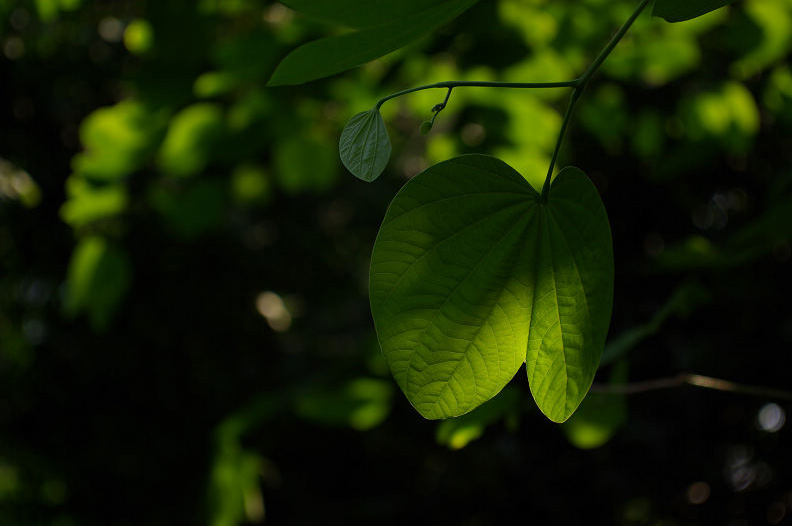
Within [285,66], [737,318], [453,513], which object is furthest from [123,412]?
[285,66]

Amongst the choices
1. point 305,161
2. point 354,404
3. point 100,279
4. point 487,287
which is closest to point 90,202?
point 100,279

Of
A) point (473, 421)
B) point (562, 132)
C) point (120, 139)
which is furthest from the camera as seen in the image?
point (120, 139)

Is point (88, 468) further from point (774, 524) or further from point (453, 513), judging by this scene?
point (774, 524)

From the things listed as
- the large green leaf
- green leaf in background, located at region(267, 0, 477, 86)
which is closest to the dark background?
the large green leaf

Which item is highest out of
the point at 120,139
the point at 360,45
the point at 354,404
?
the point at 360,45

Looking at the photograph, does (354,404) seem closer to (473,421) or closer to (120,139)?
(473,421)

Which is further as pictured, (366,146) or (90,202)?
(90,202)

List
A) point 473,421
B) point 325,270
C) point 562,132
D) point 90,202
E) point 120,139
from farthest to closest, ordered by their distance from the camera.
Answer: point 325,270 → point 90,202 → point 120,139 → point 473,421 → point 562,132

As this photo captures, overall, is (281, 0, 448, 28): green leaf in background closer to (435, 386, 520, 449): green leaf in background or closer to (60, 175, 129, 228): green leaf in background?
(435, 386, 520, 449): green leaf in background
